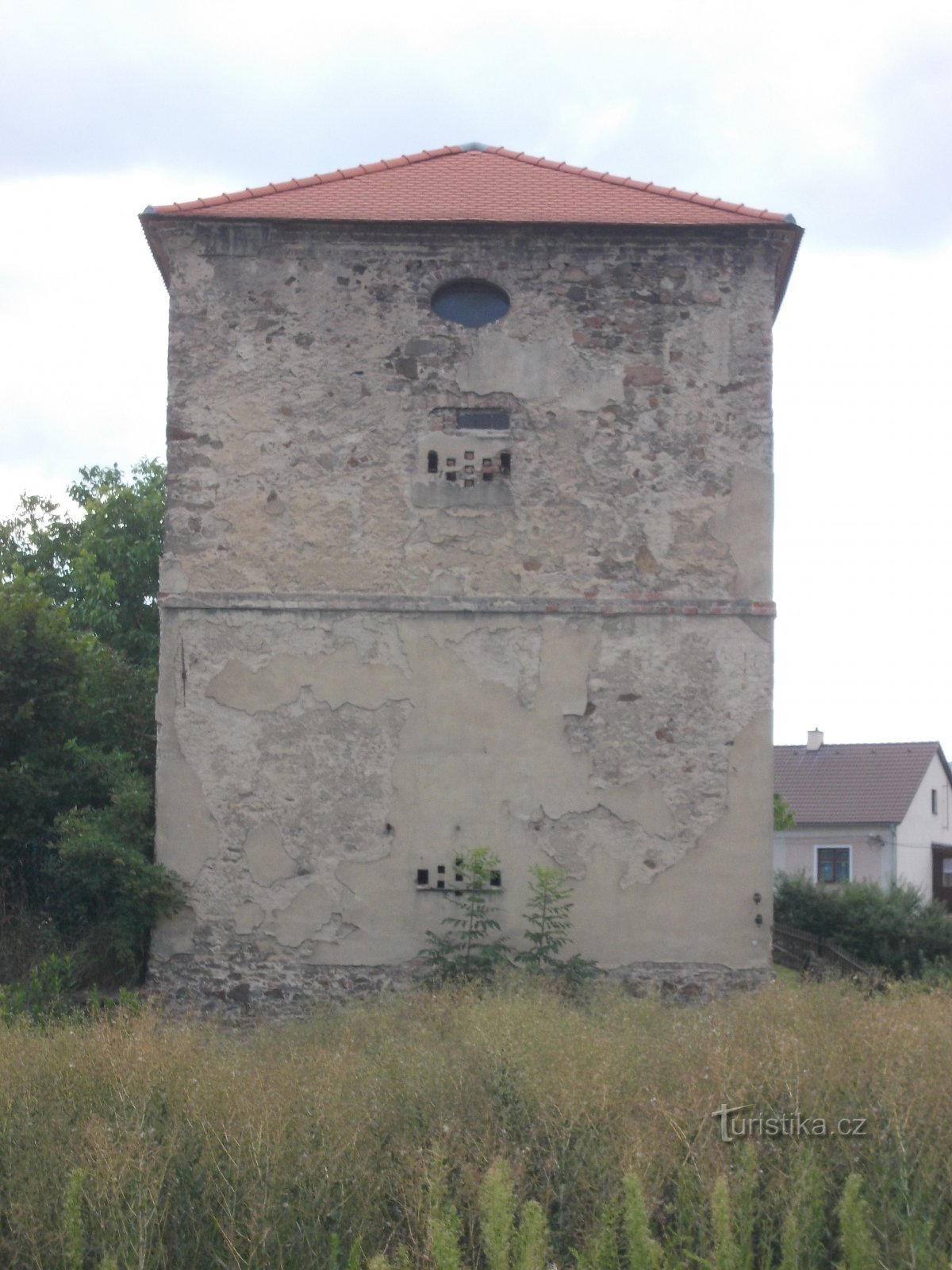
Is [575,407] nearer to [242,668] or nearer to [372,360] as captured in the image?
[372,360]

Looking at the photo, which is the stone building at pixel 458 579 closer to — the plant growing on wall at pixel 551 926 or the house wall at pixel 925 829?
the plant growing on wall at pixel 551 926

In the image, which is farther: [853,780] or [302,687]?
[853,780]

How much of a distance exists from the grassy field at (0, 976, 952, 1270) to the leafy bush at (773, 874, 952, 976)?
10.8 meters

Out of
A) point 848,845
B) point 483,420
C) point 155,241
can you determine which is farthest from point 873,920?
point 848,845

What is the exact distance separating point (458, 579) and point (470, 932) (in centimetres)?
286

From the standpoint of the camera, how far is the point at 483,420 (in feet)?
39.4

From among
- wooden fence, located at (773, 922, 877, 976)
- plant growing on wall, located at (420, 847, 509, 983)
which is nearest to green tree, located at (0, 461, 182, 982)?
plant growing on wall, located at (420, 847, 509, 983)

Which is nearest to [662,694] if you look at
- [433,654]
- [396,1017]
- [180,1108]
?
[433,654]

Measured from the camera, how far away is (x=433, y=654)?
11641 mm

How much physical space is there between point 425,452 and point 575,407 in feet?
4.37

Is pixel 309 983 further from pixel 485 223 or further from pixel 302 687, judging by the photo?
pixel 485 223

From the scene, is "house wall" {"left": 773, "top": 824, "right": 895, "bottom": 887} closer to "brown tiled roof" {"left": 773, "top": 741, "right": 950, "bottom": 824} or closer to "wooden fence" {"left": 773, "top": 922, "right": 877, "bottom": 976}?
"brown tiled roof" {"left": 773, "top": 741, "right": 950, "bottom": 824}

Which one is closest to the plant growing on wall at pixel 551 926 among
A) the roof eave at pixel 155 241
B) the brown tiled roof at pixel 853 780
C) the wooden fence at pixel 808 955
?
the wooden fence at pixel 808 955

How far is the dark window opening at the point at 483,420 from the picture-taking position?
11977 millimetres
